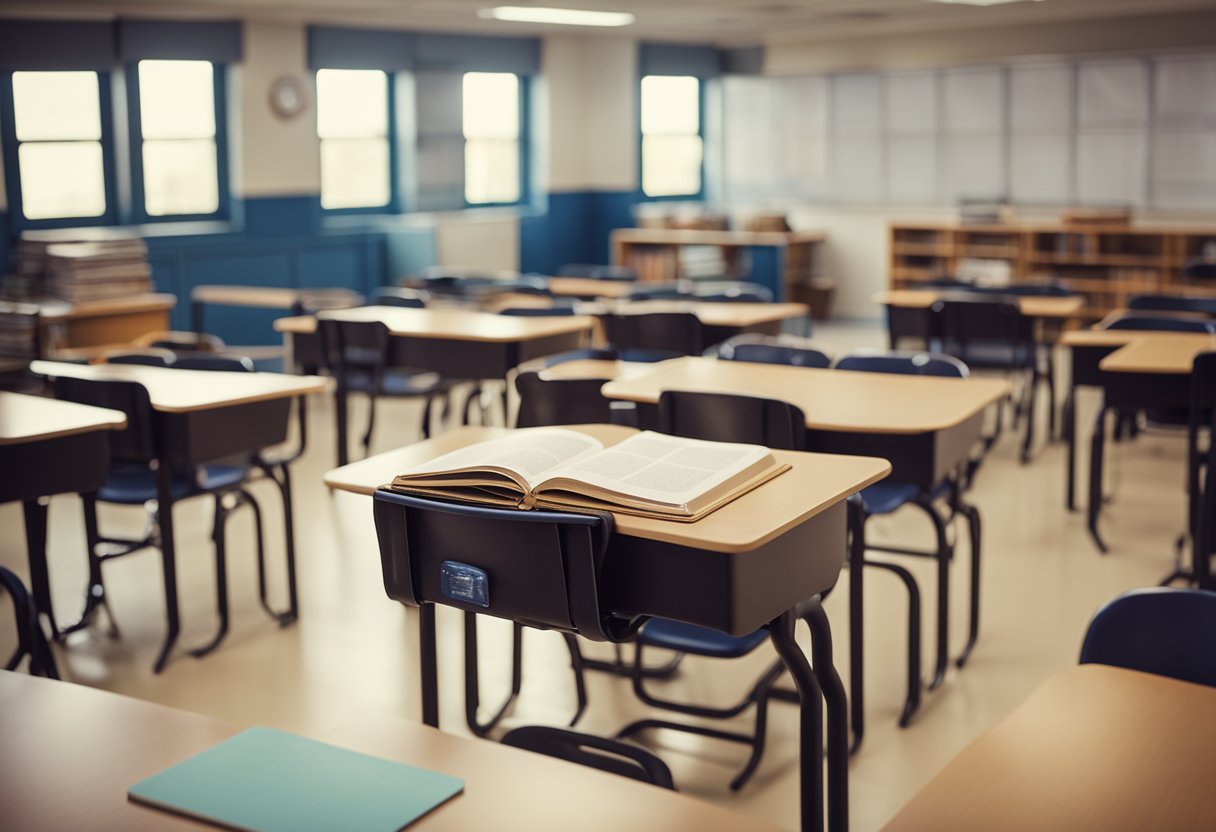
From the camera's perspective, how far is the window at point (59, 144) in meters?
8.55

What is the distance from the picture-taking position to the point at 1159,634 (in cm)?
199

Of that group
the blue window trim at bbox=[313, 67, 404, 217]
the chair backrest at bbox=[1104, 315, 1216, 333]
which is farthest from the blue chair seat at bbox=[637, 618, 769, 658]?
the blue window trim at bbox=[313, 67, 404, 217]

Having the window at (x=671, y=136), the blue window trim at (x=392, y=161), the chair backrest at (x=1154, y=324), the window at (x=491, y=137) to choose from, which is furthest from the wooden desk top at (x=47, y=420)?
the window at (x=671, y=136)

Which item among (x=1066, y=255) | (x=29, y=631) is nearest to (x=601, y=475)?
(x=29, y=631)

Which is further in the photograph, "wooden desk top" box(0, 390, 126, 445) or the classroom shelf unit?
the classroom shelf unit

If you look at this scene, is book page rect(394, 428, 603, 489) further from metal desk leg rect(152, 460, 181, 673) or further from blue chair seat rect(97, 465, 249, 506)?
blue chair seat rect(97, 465, 249, 506)

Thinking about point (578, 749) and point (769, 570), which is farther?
point (769, 570)

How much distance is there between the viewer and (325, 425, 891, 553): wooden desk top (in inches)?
79.4

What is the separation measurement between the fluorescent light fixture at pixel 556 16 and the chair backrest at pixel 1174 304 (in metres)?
4.41

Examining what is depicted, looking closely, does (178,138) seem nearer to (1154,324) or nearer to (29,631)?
(1154,324)

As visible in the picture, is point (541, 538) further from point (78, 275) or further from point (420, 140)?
point (420, 140)

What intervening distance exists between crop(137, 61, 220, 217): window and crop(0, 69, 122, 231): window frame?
200mm

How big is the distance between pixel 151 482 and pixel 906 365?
248 cm

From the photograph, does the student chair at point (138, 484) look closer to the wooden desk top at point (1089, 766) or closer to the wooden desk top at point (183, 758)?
the wooden desk top at point (183, 758)
